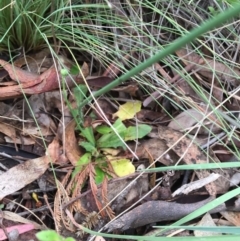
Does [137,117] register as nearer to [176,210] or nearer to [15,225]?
[176,210]

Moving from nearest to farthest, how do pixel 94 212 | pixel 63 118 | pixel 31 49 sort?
1. pixel 94 212
2. pixel 63 118
3. pixel 31 49

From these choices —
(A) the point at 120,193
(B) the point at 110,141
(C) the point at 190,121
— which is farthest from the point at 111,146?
(C) the point at 190,121

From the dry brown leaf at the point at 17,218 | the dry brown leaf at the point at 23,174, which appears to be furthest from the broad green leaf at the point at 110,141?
the dry brown leaf at the point at 17,218

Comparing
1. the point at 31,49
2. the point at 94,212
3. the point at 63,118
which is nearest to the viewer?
the point at 94,212

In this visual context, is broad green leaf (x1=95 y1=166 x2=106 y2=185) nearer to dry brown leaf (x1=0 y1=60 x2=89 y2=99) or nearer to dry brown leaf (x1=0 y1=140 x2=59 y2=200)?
dry brown leaf (x1=0 y1=140 x2=59 y2=200)

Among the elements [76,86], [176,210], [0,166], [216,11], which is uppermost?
[216,11]

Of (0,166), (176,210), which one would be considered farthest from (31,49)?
(176,210)

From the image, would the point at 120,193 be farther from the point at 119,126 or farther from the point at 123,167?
the point at 119,126
